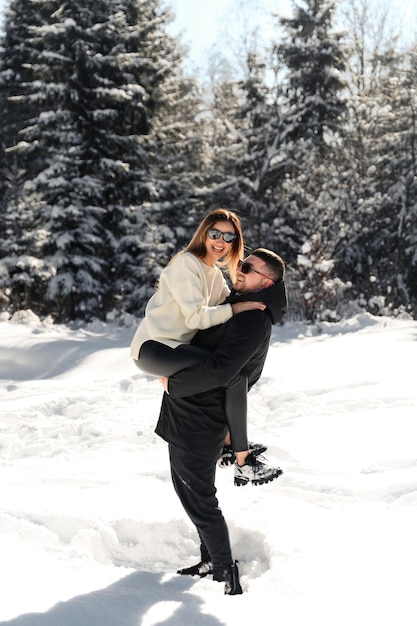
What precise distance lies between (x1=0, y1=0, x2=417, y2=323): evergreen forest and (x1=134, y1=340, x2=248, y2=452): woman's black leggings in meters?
10.6

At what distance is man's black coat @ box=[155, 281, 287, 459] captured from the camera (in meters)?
2.48

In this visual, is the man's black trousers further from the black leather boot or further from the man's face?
the man's face

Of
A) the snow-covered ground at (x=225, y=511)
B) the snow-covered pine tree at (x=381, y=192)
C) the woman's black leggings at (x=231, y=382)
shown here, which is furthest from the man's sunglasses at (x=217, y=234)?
the snow-covered pine tree at (x=381, y=192)

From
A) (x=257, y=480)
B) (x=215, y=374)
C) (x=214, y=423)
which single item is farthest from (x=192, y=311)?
(x=257, y=480)

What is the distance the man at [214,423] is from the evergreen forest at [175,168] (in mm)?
10506

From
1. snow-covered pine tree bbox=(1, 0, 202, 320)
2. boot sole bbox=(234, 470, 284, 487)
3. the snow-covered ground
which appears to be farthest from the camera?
snow-covered pine tree bbox=(1, 0, 202, 320)

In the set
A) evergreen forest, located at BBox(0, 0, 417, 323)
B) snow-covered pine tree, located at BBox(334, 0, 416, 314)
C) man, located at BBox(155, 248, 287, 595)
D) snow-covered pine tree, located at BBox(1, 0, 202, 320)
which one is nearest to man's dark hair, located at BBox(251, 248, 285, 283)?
man, located at BBox(155, 248, 287, 595)

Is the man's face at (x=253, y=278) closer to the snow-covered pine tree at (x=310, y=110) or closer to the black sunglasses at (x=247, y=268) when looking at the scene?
→ the black sunglasses at (x=247, y=268)

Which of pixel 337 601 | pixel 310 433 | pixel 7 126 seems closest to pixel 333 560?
pixel 337 601

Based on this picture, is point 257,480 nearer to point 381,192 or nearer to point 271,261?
point 271,261

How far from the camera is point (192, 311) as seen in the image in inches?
100

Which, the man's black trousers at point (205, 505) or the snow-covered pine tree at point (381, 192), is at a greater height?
the snow-covered pine tree at point (381, 192)

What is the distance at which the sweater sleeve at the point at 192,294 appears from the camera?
255cm

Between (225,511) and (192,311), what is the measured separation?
4.88ft
